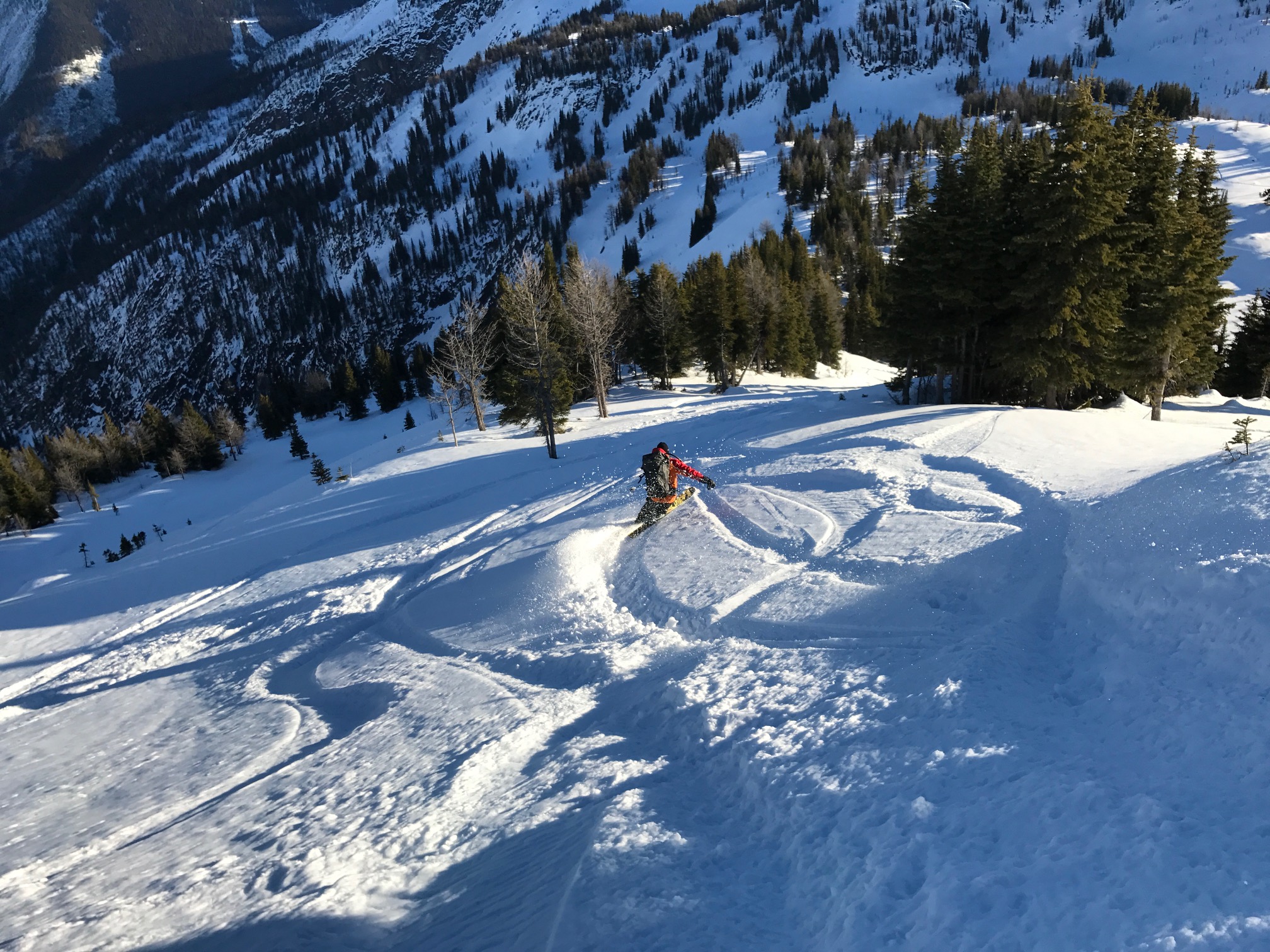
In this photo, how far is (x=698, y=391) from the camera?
4775 cm

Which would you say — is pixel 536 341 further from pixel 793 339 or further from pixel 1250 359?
pixel 1250 359

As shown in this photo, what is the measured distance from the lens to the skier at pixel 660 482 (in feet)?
53.2

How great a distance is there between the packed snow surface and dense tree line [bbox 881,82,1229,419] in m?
6.46

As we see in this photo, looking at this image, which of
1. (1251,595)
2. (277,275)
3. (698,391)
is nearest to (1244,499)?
(1251,595)

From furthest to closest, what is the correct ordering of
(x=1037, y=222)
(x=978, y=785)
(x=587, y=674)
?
1. (x=1037, y=222)
2. (x=587, y=674)
3. (x=978, y=785)

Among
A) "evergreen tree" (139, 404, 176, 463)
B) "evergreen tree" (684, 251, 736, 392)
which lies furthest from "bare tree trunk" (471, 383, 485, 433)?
"evergreen tree" (139, 404, 176, 463)

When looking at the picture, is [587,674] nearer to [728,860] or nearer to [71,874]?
[728,860]

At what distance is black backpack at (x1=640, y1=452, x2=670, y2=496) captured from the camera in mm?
16219

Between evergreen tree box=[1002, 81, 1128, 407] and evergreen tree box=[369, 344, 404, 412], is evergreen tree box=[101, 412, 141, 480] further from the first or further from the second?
evergreen tree box=[1002, 81, 1128, 407]

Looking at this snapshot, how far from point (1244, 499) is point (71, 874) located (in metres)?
17.0

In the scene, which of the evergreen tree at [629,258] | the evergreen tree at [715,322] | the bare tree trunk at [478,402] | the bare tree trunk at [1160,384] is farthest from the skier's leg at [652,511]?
the evergreen tree at [629,258]

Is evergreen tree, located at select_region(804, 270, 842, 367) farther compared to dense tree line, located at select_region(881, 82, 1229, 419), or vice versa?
evergreen tree, located at select_region(804, 270, 842, 367)

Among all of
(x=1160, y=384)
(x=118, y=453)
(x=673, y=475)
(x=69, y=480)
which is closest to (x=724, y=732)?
(x=673, y=475)

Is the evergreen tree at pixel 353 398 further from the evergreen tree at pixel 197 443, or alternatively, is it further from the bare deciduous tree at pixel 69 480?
the bare deciduous tree at pixel 69 480
